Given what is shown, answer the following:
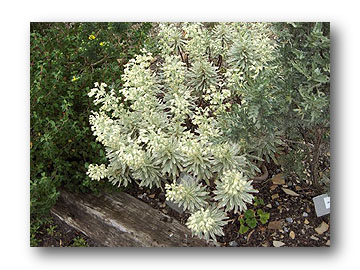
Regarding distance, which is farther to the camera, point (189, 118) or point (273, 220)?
point (189, 118)

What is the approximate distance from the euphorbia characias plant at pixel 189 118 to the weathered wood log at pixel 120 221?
0.14 m

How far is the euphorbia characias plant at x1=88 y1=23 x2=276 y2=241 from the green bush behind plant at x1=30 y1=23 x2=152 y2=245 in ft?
0.33

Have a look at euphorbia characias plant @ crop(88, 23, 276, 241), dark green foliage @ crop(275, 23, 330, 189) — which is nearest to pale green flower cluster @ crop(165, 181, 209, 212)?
euphorbia characias plant @ crop(88, 23, 276, 241)

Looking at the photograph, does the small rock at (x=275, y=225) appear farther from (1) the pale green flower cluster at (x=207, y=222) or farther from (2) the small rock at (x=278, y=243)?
(1) the pale green flower cluster at (x=207, y=222)

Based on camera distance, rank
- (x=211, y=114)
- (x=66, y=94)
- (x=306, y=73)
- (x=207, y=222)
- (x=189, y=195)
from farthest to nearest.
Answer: (x=211, y=114)
(x=66, y=94)
(x=189, y=195)
(x=207, y=222)
(x=306, y=73)

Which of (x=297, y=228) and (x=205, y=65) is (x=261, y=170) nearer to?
(x=297, y=228)

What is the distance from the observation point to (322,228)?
3.45 meters

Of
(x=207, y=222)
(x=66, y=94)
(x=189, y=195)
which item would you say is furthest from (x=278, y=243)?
(x=66, y=94)

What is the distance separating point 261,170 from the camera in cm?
356

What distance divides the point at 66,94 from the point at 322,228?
5.92 feet

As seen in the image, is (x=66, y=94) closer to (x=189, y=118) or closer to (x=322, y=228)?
(x=189, y=118)

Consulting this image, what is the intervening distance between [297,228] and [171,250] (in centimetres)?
79

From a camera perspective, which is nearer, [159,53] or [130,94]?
[130,94]
